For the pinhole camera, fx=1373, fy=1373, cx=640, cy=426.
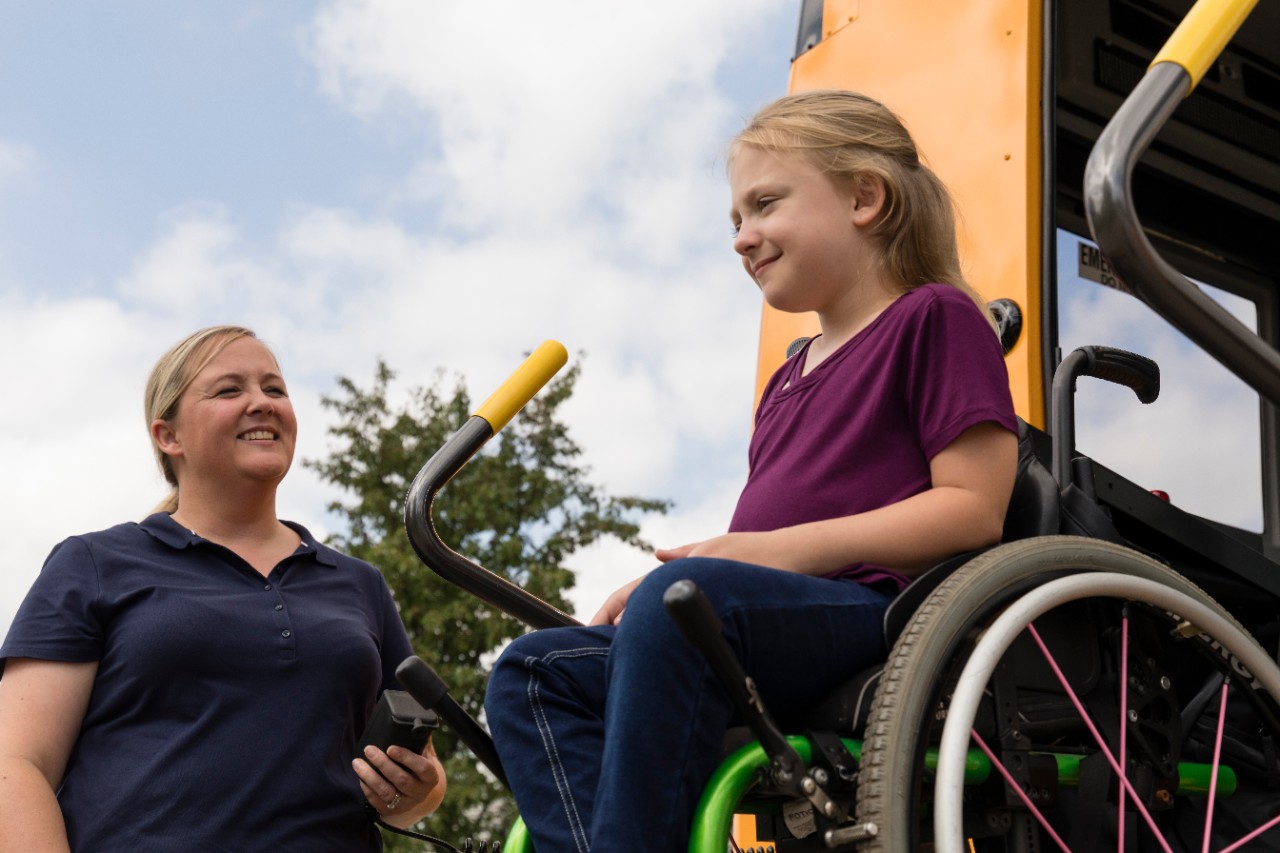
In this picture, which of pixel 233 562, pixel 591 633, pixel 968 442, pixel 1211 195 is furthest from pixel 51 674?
pixel 1211 195

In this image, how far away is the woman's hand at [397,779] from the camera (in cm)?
191

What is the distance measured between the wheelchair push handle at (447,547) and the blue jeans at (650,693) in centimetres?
38

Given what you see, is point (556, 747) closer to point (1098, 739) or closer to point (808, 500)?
point (808, 500)

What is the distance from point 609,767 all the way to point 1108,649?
24.4 inches

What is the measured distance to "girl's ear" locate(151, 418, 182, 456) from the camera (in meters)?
2.27

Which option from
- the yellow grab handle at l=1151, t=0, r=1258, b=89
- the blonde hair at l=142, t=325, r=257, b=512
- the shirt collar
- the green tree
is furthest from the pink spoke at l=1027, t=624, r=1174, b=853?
the green tree

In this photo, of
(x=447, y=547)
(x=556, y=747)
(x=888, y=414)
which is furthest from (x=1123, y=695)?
(x=447, y=547)

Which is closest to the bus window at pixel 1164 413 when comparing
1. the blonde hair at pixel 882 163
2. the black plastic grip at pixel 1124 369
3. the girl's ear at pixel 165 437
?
the black plastic grip at pixel 1124 369

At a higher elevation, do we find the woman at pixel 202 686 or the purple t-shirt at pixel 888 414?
the purple t-shirt at pixel 888 414

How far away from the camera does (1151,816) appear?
1530 mm

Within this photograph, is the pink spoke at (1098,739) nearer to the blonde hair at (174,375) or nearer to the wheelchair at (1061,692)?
the wheelchair at (1061,692)

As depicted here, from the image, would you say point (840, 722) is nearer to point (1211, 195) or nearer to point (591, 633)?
point (591, 633)

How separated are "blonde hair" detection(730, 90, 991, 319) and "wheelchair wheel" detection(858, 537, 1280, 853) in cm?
43

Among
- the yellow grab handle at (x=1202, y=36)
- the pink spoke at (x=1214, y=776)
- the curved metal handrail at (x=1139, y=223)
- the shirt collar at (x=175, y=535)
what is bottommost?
the pink spoke at (x=1214, y=776)
